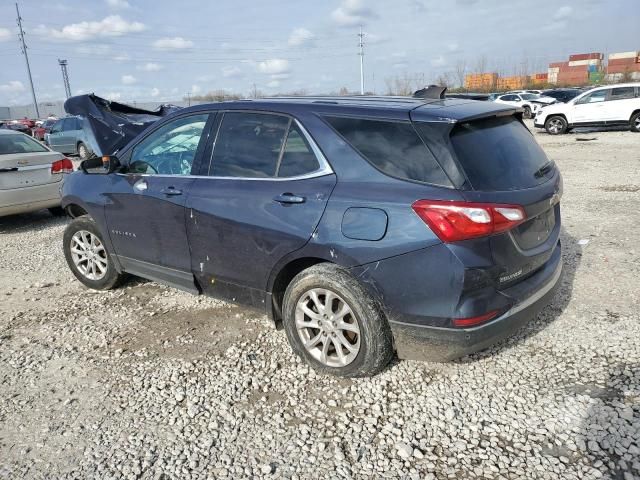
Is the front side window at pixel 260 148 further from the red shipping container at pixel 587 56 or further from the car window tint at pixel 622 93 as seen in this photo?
the red shipping container at pixel 587 56

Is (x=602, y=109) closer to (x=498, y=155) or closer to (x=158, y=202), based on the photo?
(x=498, y=155)

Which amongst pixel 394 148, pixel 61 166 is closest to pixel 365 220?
pixel 394 148

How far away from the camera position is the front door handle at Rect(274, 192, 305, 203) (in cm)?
306

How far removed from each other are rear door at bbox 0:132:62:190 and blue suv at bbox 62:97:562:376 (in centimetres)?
448

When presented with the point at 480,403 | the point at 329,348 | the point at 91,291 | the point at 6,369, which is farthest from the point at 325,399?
the point at 91,291

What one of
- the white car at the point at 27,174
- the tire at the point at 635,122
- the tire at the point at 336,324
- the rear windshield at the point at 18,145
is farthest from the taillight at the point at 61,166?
the tire at the point at 635,122

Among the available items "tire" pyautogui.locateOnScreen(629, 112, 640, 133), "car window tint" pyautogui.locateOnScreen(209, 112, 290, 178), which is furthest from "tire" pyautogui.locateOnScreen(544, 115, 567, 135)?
"car window tint" pyautogui.locateOnScreen(209, 112, 290, 178)

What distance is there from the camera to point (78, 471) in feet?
8.20

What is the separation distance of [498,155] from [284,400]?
6.49ft

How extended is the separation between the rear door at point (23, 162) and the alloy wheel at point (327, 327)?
237 inches

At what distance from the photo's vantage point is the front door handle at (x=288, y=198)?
3.06 metres

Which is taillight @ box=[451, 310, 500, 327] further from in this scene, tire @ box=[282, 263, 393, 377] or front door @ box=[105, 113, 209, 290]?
front door @ box=[105, 113, 209, 290]

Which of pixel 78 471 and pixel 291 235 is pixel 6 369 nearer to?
→ pixel 78 471

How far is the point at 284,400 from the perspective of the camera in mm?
3016
